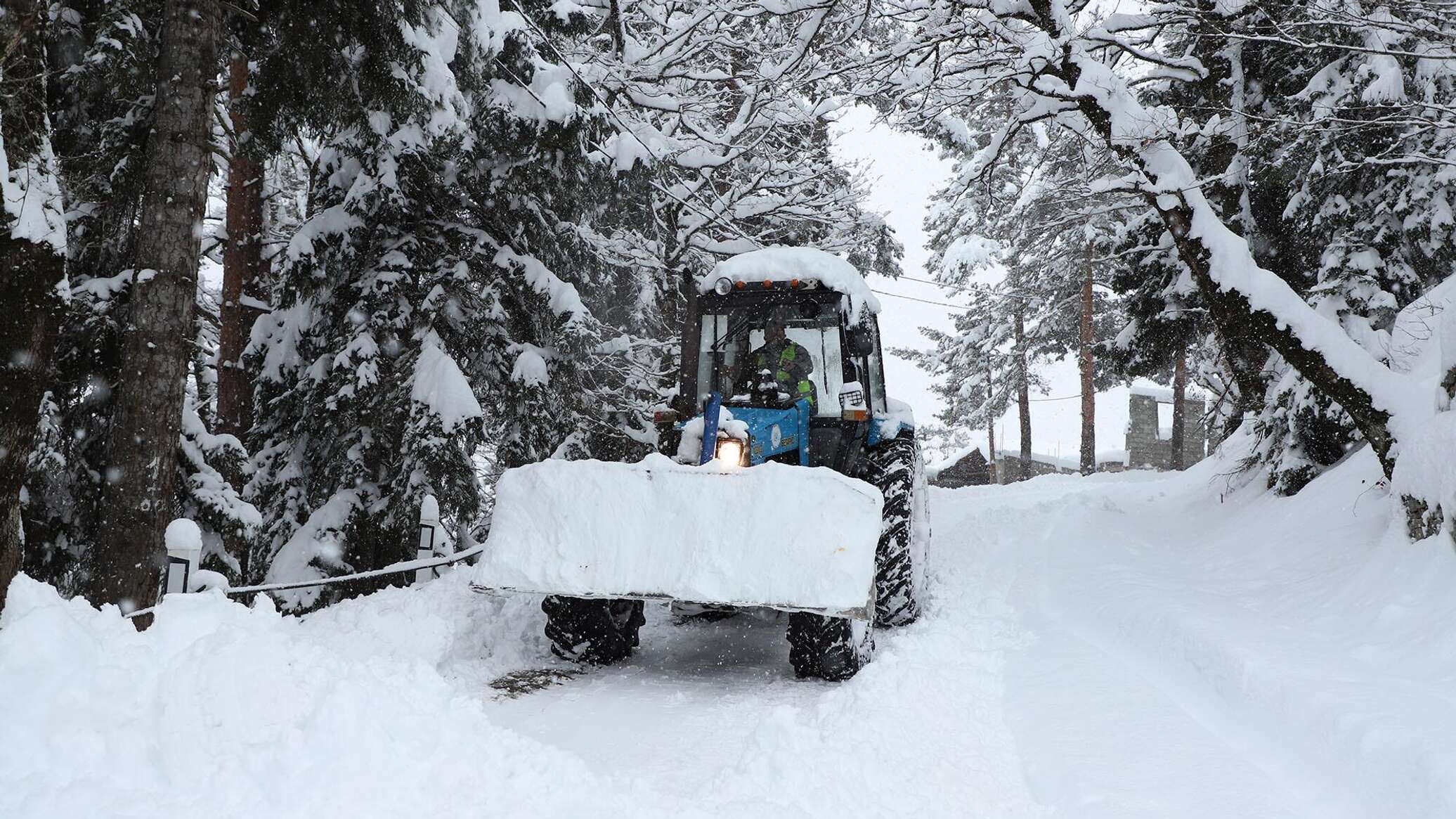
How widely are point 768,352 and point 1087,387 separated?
70.0 ft

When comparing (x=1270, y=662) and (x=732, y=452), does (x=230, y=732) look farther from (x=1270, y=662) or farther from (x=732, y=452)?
(x=1270, y=662)

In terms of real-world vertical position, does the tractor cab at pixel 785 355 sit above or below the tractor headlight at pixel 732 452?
above

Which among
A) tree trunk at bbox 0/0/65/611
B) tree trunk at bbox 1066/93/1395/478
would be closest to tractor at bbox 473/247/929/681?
tree trunk at bbox 0/0/65/611

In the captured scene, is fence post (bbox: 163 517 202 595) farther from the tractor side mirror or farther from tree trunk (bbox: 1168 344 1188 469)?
tree trunk (bbox: 1168 344 1188 469)

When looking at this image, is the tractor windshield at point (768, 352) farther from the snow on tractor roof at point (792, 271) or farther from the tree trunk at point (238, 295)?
the tree trunk at point (238, 295)

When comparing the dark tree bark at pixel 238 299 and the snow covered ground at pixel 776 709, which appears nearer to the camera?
the snow covered ground at pixel 776 709

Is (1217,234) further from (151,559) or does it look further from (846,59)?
(151,559)

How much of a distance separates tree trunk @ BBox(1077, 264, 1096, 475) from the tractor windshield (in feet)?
66.6

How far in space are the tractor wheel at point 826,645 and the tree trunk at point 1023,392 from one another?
25476 mm

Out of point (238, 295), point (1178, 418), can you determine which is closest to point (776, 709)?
point (238, 295)

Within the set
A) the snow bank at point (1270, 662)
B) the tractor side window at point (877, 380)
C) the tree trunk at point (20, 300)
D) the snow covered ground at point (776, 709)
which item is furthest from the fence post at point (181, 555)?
the tractor side window at point (877, 380)

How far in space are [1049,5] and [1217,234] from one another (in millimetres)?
2307

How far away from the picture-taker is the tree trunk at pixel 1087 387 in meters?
25.2

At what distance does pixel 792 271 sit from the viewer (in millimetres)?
6594
